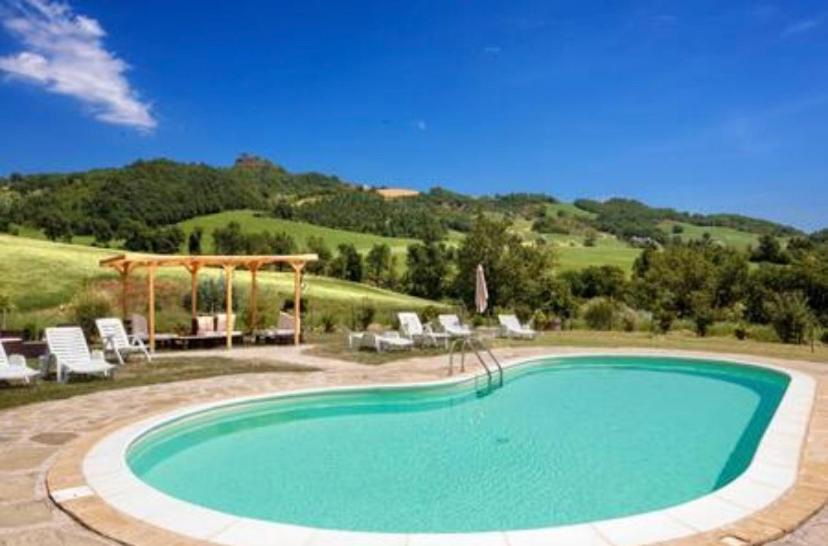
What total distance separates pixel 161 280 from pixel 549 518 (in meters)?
26.2

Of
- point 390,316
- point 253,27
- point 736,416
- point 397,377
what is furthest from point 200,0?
point 736,416

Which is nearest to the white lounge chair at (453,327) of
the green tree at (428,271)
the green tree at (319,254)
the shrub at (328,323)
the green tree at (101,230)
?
the shrub at (328,323)

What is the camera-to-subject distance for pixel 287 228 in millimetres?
57562

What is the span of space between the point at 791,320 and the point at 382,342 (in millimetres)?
11578

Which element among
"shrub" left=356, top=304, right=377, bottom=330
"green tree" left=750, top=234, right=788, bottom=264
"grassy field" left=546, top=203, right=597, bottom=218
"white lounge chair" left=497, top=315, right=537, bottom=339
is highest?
"grassy field" left=546, top=203, right=597, bottom=218

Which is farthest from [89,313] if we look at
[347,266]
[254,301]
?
[347,266]

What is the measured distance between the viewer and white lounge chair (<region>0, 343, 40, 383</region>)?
8.69m

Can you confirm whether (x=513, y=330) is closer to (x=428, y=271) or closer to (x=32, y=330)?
(x=32, y=330)

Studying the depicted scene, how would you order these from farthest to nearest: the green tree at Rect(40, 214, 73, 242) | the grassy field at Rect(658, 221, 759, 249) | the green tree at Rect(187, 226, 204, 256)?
the grassy field at Rect(658, 221, 759, 249) → the green tree at Rect(187, 226, 204, 256) → the green tree at Rect(40, 214, 73, 242)

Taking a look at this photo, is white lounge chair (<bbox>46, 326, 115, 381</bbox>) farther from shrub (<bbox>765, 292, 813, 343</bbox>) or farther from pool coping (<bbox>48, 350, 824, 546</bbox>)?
shrub (<bbox>765, 292, 813, 343</bbox>)

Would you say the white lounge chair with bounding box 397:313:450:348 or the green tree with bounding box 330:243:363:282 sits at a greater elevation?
the green tree with bounding box 330:243:363:282

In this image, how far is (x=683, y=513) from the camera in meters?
4.29

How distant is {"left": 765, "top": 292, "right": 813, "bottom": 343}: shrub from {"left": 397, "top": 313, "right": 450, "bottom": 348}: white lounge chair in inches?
379

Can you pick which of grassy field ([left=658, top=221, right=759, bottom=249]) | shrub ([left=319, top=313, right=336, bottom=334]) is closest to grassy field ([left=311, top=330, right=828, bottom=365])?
shrub ([left=319, top=313, right=336, bottom=334])
